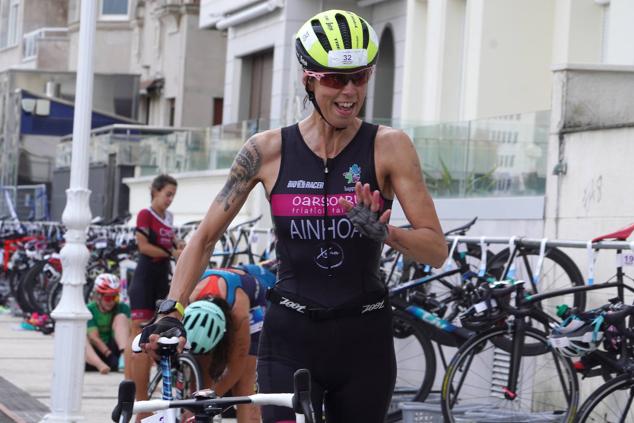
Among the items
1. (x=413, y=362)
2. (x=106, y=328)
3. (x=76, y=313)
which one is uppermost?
(x=76, y=313)

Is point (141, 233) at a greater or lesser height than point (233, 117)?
lesser

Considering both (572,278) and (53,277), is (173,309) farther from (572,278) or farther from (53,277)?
(53,277)

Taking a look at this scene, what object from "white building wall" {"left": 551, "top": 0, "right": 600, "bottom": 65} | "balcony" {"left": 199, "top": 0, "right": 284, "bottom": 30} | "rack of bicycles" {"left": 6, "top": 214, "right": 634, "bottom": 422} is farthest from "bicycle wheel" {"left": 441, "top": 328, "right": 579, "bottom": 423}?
"balcony" {"left": 199, "top": 0, "right": 284, "bottom": 30}

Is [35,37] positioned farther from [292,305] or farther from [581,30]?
[292,305]

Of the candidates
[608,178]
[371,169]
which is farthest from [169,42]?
[371,169]

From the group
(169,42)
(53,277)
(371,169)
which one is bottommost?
(53,277)

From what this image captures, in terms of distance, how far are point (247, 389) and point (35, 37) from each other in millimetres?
44965

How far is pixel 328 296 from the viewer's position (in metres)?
4.97

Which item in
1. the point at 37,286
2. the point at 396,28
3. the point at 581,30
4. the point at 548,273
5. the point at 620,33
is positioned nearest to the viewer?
the point at 548,273

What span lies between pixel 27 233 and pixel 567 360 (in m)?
16.6

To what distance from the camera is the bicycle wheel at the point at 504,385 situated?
915 cm

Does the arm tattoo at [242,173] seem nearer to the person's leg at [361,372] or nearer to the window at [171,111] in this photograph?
the person's leg at [361,372]

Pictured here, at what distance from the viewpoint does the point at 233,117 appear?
31.6m


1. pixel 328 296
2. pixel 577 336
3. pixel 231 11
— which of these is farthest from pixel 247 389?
pixel 231 11
